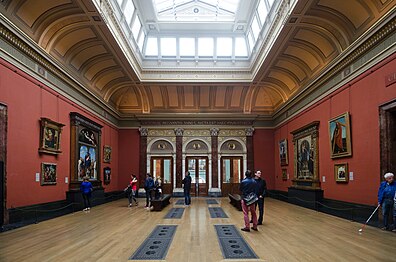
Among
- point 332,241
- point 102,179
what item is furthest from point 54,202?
point 332,241

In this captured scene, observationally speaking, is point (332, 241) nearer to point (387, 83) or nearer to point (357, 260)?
point (357, 260)

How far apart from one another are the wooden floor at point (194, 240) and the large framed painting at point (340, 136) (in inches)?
103

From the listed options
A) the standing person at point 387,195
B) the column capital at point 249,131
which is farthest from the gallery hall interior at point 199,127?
the column capital at point 249,131

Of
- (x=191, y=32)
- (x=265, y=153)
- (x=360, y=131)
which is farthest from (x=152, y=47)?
(x=360, y=131)

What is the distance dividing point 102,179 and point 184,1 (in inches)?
420

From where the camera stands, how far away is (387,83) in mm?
10602

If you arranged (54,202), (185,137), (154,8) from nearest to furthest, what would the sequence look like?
(54,202)
(154,8)
(185,137)

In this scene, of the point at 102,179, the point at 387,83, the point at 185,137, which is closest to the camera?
the point at 387,83

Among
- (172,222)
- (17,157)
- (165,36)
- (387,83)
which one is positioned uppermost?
(165,36)

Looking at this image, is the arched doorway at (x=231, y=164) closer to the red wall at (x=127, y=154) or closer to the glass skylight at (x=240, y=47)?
the red wall at (x=127, y=154)

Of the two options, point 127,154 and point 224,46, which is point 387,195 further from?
point 127,154

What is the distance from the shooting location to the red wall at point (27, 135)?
10.8 m

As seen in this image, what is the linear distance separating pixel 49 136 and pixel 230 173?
1437 centimetres

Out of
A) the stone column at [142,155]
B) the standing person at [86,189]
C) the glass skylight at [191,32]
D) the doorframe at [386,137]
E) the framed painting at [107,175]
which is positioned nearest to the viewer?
the doorframe at [386,137]
